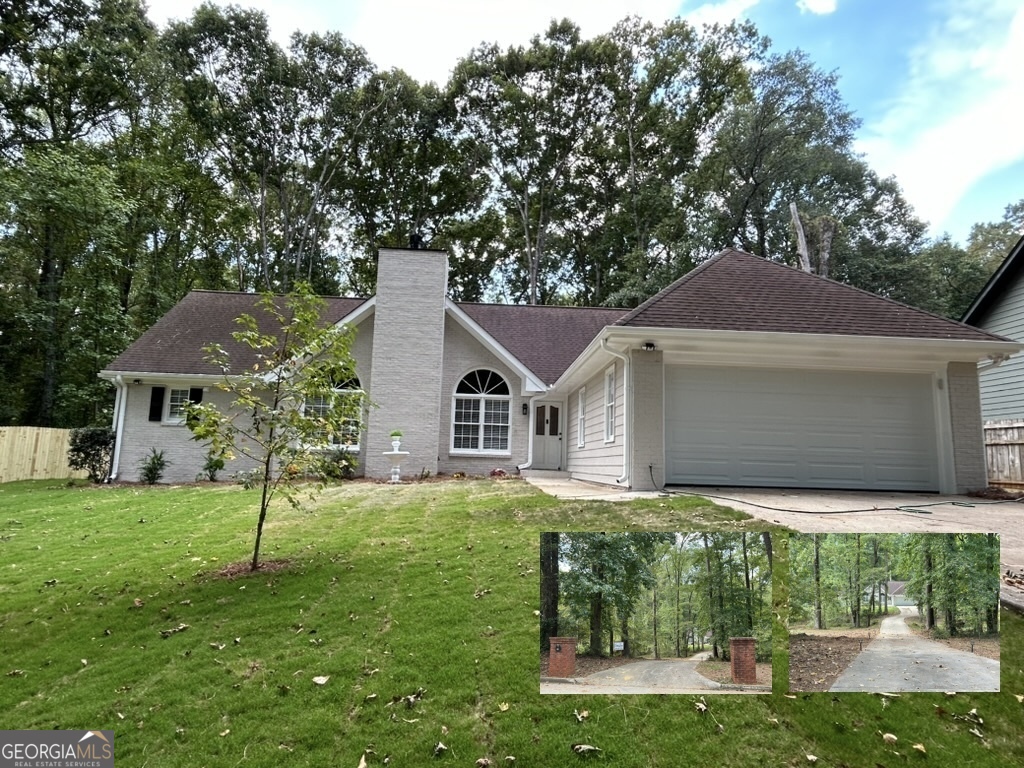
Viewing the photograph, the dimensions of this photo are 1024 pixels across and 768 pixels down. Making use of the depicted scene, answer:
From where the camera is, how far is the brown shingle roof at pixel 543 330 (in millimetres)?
16219

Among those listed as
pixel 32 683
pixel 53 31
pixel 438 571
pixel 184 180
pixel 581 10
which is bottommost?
pixel 32 683

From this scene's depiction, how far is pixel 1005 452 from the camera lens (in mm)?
11930

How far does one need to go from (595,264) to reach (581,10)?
38.3 ft

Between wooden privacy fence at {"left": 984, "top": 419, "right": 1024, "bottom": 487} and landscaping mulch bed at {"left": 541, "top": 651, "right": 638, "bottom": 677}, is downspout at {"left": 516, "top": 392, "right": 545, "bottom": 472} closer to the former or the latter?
wooden privacy fence at {"left": 984, "top": 419, "right": 1024, "bottom": 487}

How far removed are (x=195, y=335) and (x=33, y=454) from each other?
20.4 feet

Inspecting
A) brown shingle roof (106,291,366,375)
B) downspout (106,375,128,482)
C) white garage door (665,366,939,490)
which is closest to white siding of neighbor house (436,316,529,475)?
brown shingle roof (106,291,366,375)

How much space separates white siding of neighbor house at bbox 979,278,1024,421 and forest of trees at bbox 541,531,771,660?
47.8 ft

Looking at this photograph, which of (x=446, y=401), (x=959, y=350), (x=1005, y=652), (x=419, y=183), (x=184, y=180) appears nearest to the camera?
(x=1005, y=652)

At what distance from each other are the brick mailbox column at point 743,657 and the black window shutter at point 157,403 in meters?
15.4

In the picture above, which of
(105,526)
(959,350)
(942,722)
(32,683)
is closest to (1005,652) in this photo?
(942,722)

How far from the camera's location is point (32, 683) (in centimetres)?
382

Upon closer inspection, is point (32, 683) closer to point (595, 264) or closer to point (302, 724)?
point (302, 724)

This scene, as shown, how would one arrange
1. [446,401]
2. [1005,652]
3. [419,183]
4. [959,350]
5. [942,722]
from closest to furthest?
[1005,652] < [942,722] < [959,350] < [446,401] < [419,183]

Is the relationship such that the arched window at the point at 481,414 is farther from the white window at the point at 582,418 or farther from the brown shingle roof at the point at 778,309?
the brown shingle roof at the point at 778,309
